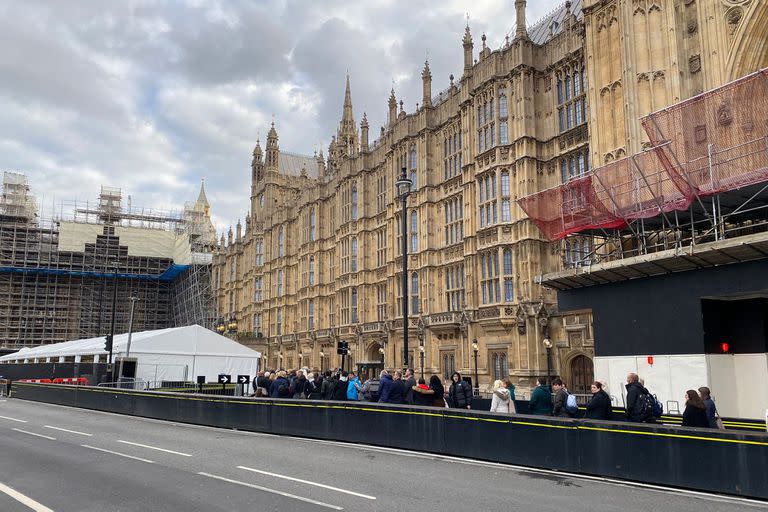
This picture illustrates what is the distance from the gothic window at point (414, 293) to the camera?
39.1m

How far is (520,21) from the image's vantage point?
32.1m

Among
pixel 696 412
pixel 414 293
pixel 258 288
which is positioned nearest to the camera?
pixel 696 412

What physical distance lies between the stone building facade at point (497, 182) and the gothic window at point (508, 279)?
7cm

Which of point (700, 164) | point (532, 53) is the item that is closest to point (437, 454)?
point (700, 164)

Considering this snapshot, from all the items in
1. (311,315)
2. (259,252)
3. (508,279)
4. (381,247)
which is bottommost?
(311,315)

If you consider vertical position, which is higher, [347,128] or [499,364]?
[347,128]

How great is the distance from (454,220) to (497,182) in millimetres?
5277

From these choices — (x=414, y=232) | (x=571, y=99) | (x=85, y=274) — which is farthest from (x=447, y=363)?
(x=85, y=274)

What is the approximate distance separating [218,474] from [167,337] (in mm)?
25204

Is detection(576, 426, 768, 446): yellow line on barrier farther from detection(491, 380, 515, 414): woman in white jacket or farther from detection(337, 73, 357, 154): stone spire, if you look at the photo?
detection(337, 73, 357, 154): stone spire

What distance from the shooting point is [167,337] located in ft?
112

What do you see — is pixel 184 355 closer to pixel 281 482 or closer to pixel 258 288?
pixel 281 482

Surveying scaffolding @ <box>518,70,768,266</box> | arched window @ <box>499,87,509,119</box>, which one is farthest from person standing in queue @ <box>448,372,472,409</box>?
arched window @ <box>499,87,509,119</box>

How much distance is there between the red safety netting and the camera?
608 inches
